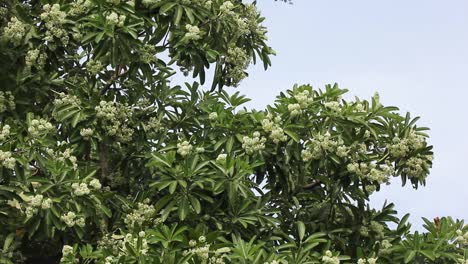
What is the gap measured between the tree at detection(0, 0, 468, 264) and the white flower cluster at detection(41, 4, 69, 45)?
14 mm

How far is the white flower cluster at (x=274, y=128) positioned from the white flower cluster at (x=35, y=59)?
2.11 metres

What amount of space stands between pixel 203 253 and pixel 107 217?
4.39 feet

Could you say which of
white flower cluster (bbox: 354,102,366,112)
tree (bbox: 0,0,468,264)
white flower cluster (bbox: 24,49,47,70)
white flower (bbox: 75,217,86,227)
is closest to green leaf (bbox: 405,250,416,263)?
tree (bbox: 0,0,468,264)

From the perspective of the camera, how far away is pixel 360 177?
785cm

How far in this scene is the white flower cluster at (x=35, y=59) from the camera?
8039 millimetres

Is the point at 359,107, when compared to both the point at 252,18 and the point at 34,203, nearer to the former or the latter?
the point at 252,18

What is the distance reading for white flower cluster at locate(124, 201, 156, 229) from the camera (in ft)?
25.0

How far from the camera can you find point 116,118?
802 cm

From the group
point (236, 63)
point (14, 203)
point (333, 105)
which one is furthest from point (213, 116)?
point (14, 203)

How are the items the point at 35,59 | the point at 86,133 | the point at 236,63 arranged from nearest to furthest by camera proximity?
the point at 86,133, the point at 35,59, the point at 236,63

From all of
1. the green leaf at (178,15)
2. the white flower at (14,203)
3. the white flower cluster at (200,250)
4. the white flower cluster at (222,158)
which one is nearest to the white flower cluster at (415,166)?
the white flower cluster at (222,158)

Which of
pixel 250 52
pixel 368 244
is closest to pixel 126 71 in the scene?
pixel 250 52

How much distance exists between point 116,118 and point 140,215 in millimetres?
944

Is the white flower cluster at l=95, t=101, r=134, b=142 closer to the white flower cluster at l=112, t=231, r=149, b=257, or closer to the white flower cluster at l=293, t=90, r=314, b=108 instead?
the white flower cluster at l=112, t=231, r=149, b=257
